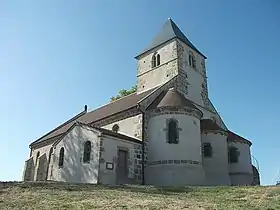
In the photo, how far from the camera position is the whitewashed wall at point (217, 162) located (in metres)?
23.2

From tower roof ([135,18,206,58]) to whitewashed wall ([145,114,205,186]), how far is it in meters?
10.8

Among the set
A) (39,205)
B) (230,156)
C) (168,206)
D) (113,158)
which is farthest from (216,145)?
(39,205)

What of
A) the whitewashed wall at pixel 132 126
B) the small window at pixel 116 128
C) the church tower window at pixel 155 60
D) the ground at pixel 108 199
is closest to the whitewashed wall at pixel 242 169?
the whitewashed wall at pixel 132 126

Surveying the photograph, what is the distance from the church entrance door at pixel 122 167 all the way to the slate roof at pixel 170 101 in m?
4.33

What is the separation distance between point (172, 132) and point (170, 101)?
2408mm

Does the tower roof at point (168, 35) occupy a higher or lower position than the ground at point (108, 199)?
higher

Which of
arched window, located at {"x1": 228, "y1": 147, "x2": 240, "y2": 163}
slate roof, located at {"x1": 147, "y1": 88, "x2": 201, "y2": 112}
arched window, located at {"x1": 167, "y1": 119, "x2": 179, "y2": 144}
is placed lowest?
arched window, located at {"x1": 228, "y1": 147, "x2": 240, "y2": 163}

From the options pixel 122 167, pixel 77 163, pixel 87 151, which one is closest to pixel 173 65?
pixel 122 167

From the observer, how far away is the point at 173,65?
28.2 metres

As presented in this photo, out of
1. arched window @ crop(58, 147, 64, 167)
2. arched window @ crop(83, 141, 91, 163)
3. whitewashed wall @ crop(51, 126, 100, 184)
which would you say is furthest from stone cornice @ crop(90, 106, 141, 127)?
arched window @ crop(58, 147, 64, 167)

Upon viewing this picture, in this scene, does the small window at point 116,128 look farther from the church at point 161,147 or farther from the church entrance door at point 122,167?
the church entrance door at point 122,167

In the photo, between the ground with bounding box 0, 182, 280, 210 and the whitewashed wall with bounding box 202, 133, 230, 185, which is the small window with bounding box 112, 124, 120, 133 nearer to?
the whitewashed wall with bounding box 202, 133, 230, 185

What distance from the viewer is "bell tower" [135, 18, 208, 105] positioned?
2816 cm

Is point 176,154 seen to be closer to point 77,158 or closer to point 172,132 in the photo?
point 172,132
